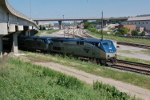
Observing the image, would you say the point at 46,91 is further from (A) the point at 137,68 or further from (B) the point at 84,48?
(A) the point at 137,68

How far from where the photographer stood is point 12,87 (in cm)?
906

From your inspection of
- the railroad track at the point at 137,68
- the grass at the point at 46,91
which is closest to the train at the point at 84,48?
the railroad track at the point at 137,68

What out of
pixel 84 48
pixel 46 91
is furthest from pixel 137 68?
pixel 46 91

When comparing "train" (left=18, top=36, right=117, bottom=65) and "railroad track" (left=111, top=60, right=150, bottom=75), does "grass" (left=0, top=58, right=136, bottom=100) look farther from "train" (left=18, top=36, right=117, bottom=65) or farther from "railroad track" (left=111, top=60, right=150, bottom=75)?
"train" (left=18, top=36, right=117, bottom=65)

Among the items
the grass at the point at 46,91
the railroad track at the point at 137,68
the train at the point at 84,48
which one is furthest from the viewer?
the train at the point at 84,48

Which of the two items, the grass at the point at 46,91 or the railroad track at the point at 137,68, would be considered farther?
the railroad track at the point at 137,68

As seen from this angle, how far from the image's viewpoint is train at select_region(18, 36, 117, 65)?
69.4 ft

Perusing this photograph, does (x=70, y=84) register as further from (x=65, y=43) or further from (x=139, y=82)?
(x=65, y=43)

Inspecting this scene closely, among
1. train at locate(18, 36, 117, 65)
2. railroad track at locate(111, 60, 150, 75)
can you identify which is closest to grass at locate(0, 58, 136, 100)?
railroad track at locate(111, 60, 150, 75)

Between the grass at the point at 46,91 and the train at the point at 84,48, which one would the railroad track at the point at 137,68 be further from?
the grass at the point at 46,91

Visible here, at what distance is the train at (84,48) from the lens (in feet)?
69.4

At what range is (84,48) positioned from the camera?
22.8 m

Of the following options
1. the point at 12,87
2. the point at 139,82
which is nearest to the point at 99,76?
the point at 139,82

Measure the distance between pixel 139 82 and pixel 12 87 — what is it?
9.53 meters
